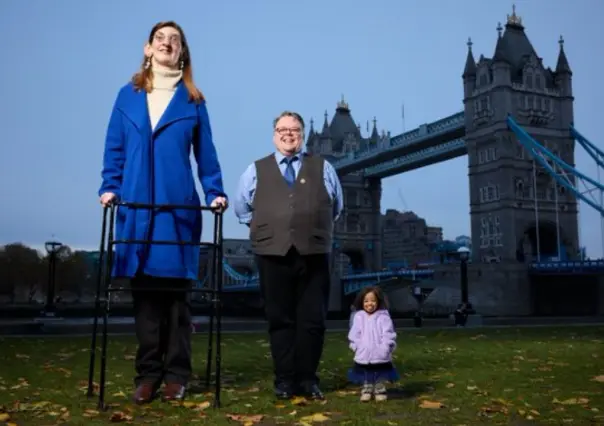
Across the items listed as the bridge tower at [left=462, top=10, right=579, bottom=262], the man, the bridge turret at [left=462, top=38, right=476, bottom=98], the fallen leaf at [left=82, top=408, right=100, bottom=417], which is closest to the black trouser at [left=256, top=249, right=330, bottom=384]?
the man

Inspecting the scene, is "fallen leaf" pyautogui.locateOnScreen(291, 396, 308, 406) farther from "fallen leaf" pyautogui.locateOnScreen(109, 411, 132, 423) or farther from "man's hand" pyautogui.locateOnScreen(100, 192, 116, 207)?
"man's hand" pyautogui.locateOnScreen(100, 192, 116, 207)

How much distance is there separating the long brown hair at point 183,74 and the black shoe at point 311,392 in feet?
7.32

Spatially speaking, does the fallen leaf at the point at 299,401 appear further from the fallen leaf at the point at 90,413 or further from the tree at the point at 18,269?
the tree at the point at 18,269

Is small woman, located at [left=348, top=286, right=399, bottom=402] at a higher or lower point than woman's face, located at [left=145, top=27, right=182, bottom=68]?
lower

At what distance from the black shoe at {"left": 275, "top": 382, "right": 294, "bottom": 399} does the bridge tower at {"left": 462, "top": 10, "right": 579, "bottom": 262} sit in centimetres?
4799

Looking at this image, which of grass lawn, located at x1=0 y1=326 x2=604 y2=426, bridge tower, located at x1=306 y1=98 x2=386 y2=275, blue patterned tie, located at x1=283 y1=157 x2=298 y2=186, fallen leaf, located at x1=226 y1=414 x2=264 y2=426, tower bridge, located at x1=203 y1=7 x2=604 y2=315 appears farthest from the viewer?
bridge tower, located at x1=306 y1=98 x2=386 y2=275

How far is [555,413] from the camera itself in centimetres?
427

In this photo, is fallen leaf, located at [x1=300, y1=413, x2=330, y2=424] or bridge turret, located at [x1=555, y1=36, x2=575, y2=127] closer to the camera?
fallen leaf, located at [x1=300, y1=413, x2=330, y2=424]

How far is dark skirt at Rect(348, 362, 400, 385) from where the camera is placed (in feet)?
16.6

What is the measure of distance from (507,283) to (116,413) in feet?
147

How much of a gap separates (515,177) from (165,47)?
5092 cm

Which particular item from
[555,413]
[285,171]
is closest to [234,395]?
[285,171]

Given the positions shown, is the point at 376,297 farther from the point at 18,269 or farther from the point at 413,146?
the point at 18,269

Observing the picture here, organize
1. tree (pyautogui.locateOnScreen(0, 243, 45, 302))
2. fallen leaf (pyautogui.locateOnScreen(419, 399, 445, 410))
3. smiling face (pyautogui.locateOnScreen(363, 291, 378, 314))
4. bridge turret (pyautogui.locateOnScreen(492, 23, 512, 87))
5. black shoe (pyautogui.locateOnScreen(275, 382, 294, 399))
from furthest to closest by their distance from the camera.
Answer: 1. tree (pyautogui.locateOnScreen(0, 243, 45, 302))
2. bridge turret (pyautogui.locateOnScreen(492, 23, 512, 87))
3. smiling face (pyautogui.locateOnScreen(363, 291, 378, 314))
4. black shoe (pyautogui.locateOnScreen(275, 382, 294, 399))
5. fallen leaf (pyautogui.locateOnScreen(419, 399, 445, 410))
